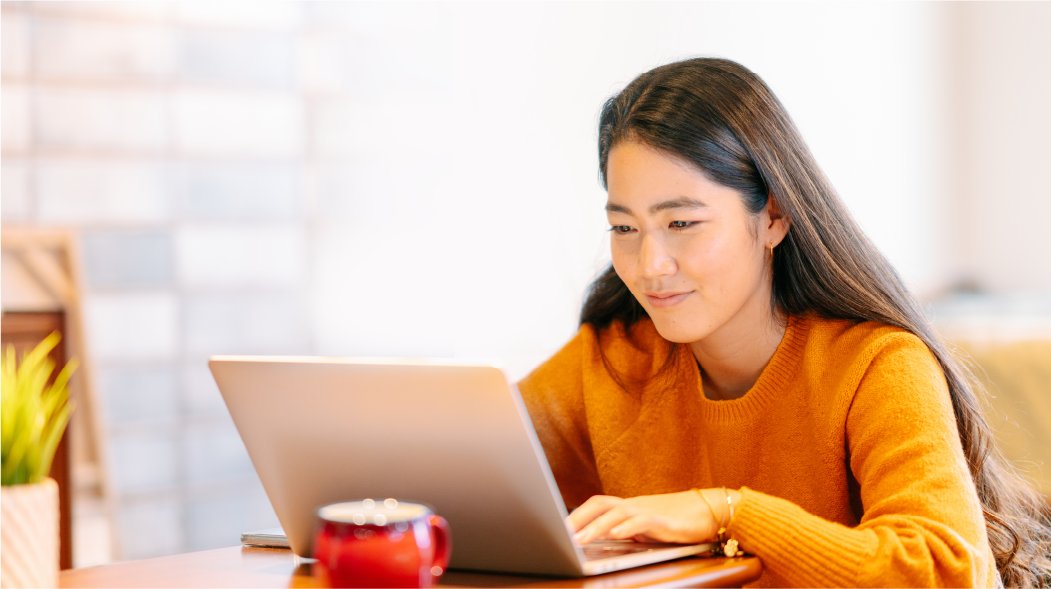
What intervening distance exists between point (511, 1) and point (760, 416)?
6.52 feet

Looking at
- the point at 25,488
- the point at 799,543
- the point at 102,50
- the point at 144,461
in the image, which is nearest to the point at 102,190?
the point at 102,50

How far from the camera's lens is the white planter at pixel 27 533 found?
83 cm

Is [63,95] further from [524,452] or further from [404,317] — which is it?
[524,452]

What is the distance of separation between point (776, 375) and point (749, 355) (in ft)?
0.17

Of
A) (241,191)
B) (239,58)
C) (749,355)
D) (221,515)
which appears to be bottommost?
Answer: (221,515)

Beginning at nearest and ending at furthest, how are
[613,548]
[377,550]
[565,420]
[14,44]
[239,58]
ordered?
[377,550] → [613,548] → [565,420] → [14,44] → [239,58]

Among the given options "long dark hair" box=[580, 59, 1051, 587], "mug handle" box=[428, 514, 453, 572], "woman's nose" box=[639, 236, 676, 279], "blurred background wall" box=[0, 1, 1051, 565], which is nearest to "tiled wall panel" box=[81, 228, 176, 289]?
"blurred background wall" box=[0, 1, 1051, 565]

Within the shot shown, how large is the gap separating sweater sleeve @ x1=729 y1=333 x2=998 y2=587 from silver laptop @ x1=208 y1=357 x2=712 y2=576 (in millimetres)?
74

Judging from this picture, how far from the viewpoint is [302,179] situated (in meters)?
2.92

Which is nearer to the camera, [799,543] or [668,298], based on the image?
[799,543]

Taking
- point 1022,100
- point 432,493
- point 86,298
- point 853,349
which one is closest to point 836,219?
point 853,349

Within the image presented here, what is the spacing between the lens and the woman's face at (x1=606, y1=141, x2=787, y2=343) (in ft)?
4.52

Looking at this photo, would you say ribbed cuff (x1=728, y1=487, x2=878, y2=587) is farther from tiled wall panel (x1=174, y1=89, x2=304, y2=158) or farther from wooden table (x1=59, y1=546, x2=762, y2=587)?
tiled wall panel (x1=174, y1=89, x2=304, y2=158)

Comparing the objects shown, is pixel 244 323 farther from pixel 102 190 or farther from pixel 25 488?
pixel 25 488
